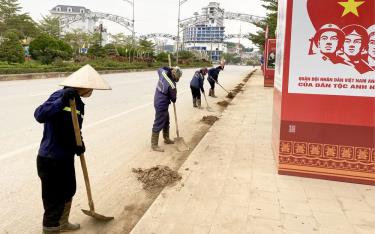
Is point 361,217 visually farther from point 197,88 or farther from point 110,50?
point 110,50

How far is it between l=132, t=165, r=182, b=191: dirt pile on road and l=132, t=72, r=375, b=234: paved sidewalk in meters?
0.17

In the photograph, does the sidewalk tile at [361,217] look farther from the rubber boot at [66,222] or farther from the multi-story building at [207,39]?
the multi-story building at [207,39]

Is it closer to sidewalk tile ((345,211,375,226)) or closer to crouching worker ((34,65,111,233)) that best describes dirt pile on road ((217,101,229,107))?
sidewalk tile ((345,211,375,226))

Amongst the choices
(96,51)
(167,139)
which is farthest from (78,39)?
(167,139)

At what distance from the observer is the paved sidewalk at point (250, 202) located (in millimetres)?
3955

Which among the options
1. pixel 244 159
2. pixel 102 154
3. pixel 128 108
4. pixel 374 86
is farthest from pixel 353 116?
pixel 128 108

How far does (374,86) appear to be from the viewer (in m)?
5.21

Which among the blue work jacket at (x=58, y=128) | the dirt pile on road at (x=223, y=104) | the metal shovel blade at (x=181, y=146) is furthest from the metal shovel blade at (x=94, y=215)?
the dirt pile on road at (x=223, y=104)

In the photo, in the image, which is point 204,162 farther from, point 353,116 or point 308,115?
point 353,116

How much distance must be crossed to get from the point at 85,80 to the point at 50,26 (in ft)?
197

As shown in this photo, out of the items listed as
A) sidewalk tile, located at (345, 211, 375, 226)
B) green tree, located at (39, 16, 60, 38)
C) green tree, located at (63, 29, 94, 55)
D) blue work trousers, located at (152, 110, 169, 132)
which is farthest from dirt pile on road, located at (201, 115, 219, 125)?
green tree, located at (39, 16, 60, 38)

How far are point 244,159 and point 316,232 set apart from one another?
274 cm

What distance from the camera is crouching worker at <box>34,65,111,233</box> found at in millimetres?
3334

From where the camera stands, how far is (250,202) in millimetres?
4586
